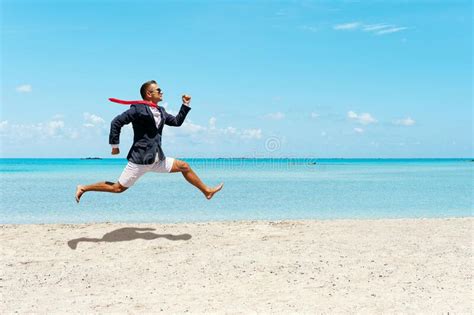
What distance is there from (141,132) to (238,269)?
2215mm

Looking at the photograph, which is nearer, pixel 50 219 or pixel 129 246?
pixel 129 246

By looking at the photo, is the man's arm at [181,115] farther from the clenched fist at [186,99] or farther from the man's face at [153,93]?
the man's face at [153,93]

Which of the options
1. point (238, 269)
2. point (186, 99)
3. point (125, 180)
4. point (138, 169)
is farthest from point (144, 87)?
point (238, 269)

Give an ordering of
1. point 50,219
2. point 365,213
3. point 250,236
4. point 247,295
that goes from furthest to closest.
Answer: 1. point 365,213
2. point 50,219
3. point 250,236
4. point 247,295

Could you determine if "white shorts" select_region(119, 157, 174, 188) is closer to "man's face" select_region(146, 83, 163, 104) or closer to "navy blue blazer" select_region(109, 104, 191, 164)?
"navy blue blazer" select_region(109, 104, 191, 164)

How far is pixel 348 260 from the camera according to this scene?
20.5 feet

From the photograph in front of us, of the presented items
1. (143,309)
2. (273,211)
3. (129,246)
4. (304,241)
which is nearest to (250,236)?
(304,241)

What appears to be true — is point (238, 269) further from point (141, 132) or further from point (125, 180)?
point (141, 132)

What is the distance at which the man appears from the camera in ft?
21.1

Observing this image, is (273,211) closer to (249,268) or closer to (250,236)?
(250,236)

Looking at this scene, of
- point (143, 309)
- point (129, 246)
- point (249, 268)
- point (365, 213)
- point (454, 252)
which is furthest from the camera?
point (365, 213)

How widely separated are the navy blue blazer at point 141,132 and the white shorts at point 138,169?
0.24 feet

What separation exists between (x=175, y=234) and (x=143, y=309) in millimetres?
3525

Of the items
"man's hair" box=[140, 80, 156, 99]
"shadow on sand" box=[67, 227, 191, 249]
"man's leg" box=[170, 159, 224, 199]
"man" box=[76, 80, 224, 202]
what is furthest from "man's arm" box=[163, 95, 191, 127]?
"shadow on sand" box=[67, 227, 191, 249]
